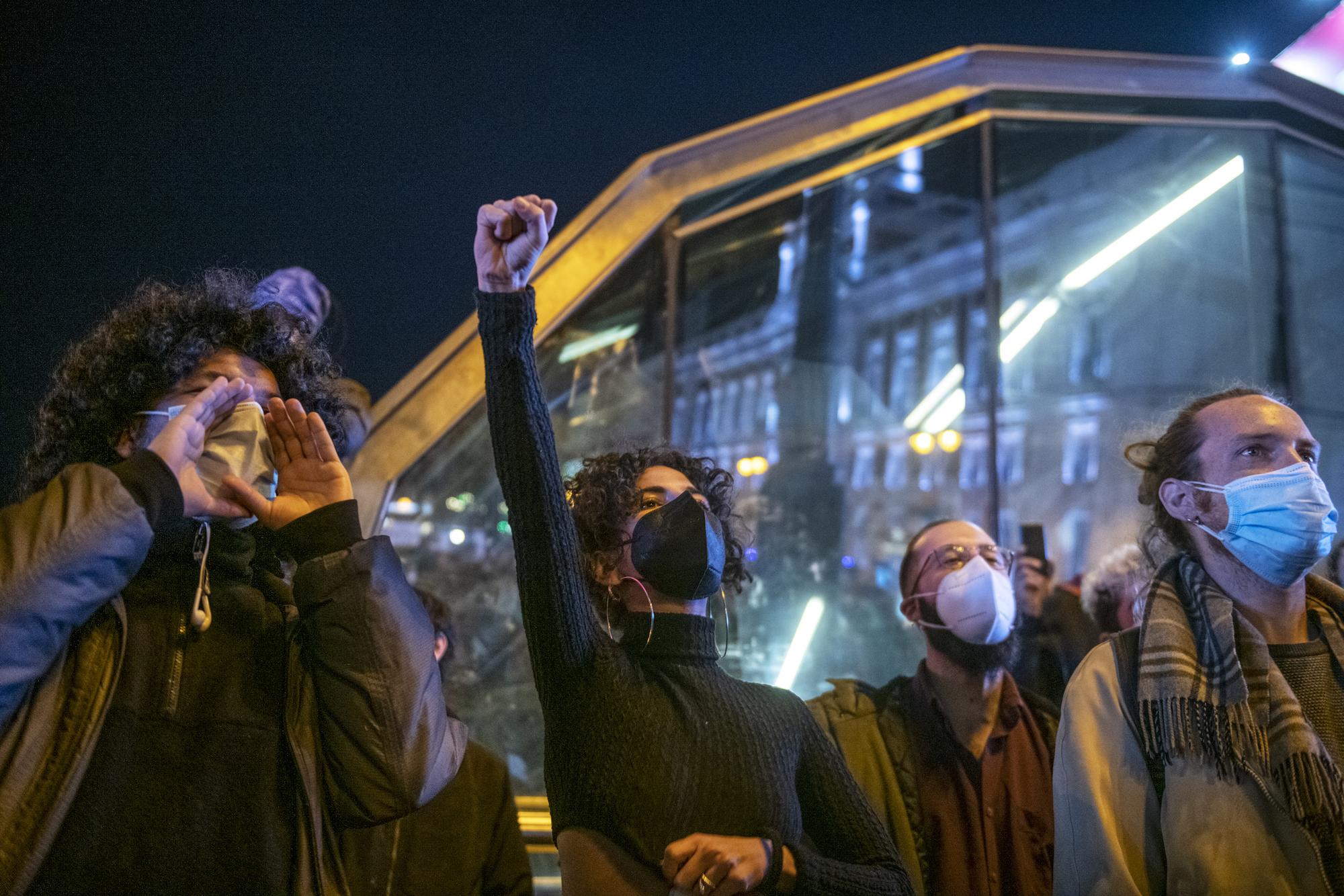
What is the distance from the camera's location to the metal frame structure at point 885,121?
3703mm

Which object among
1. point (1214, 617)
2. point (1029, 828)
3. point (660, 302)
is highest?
point (660, 302)

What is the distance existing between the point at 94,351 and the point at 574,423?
2268 millimetres

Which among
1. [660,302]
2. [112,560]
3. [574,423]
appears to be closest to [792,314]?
[660,302]

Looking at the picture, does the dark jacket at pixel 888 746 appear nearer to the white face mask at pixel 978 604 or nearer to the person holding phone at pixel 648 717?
the white face mask at pixel 978 604

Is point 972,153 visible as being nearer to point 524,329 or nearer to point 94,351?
point 524,329

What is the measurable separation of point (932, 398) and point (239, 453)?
6466 millimetres

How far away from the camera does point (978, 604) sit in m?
2.35

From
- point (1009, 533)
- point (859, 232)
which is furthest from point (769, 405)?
point (1009, 533)

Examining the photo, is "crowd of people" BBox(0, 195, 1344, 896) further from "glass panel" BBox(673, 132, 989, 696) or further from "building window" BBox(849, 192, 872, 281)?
"building window" BBox(849, 192, 872, 281)

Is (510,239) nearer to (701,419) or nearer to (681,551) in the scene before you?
(681,551)

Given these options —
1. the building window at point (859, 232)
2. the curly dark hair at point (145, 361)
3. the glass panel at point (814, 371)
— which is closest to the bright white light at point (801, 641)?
the glass panel at point (814, 371)

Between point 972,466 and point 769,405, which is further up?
point 972,466

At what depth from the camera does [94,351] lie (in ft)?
4.89

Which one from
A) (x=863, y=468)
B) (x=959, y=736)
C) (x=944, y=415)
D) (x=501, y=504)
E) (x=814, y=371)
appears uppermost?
(x=944, y=415)
